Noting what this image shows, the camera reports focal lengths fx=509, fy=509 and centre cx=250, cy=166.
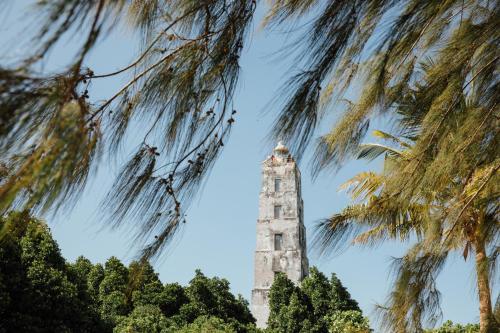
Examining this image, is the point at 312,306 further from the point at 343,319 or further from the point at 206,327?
the point at 206,327

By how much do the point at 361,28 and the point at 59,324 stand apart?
28.6 ft

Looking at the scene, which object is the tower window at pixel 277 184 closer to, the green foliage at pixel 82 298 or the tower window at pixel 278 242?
the tower window at pixel 278 242

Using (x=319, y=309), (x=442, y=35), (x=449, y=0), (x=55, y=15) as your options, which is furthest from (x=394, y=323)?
(x=319, y=309)

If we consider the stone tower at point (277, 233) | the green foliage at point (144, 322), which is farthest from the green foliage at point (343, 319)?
the stone tower at point (277, 233)

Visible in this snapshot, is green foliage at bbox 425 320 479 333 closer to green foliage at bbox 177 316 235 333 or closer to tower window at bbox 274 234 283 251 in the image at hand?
green foliage at bbox 177 316 235 333

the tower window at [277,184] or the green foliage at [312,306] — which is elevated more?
the tower window at [277,184]

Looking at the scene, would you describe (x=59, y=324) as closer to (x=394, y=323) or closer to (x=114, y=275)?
(x=114, y=275)

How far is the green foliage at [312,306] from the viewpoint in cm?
1645

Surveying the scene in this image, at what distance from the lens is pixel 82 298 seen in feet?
34.0

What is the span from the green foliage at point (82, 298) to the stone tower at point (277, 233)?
9110 mm

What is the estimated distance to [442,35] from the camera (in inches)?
76.4

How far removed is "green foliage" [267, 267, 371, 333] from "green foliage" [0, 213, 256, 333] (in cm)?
181

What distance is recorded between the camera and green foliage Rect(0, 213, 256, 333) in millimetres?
8625

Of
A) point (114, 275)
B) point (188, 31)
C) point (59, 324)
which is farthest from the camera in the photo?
point (114, 275)
